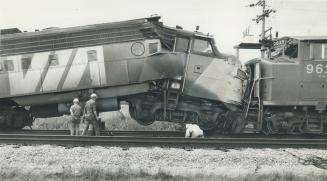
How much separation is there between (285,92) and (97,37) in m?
6.05

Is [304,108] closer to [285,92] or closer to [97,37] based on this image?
[285,92]

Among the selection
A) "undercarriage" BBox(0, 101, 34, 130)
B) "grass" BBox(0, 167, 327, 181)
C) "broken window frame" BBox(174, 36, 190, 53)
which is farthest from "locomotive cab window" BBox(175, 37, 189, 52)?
"grass" BBox(0, 167, 327, 181)

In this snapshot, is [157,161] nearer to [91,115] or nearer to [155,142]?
[155,142]

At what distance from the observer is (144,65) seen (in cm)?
1253

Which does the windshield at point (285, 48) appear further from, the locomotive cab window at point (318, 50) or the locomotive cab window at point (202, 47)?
the locomotive cab window at point (202, 47)

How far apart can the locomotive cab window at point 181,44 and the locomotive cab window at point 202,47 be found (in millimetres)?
261

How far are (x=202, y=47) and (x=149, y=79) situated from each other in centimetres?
206

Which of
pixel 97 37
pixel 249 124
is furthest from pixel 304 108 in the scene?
pixel 97 37

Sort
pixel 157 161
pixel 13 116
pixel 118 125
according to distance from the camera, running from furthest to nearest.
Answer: pixel 118 125
pixel 13 116
pixel 157 161

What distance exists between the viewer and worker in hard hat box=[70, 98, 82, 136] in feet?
38.4

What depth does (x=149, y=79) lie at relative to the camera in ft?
41.0

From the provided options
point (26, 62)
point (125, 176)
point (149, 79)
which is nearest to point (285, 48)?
point (149, 79)

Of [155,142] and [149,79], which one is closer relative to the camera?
[155,142]

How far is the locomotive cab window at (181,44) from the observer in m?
13.0
